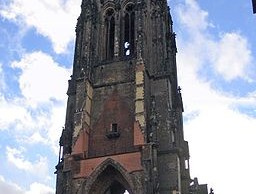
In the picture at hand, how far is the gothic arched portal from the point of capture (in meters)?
25.9

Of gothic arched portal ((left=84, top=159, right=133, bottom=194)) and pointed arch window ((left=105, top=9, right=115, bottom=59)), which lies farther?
pointed arch window ((left=105, top=9, right=115, bottom=59))

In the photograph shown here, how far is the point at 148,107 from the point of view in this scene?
2852 cm

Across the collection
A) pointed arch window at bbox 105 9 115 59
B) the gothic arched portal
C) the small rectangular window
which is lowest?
the gothic arched portal

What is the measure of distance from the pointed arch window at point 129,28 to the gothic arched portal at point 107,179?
864cm

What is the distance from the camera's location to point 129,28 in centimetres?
3356

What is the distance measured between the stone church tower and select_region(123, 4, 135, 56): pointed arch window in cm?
7

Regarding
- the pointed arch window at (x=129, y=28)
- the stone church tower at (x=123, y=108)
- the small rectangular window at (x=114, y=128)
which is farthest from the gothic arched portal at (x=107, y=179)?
the pointed arch window at (x=129, y=28)

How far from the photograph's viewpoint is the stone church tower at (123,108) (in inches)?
1027

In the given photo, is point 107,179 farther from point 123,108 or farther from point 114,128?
point 123,108

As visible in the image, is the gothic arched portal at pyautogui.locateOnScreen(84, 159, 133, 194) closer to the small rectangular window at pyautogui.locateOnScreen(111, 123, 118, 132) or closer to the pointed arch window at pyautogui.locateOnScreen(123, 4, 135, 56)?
the small rectangular window at pyautogui.locateOnScreen(111, 123, 118, 132)

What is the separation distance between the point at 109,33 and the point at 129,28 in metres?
1.45

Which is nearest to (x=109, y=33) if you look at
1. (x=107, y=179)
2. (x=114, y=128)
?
(x=114, y=128)

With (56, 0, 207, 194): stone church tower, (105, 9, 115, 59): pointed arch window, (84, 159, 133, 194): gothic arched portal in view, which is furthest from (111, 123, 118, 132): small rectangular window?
(105, 9, 115, 59): pointed arch window

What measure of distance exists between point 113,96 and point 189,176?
6.52m
